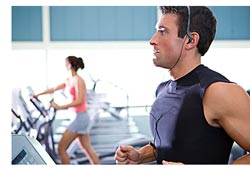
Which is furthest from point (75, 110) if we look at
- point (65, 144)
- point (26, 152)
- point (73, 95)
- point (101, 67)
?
point (26, 152)

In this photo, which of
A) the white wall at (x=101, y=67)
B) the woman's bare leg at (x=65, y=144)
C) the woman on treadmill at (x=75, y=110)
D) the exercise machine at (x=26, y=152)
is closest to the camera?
the exercise machine at (x=26, y=152)

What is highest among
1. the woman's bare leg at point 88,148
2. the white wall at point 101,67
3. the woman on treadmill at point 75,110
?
the white wall at point 101,67

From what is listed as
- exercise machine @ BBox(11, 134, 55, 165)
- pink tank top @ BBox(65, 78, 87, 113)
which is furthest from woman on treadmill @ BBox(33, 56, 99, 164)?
exercise machine @ BBox(11, 134, 55, 165)

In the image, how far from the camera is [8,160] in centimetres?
99

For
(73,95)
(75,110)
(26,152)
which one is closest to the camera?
(26,152)

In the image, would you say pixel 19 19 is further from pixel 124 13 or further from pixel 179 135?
pixel 179 135

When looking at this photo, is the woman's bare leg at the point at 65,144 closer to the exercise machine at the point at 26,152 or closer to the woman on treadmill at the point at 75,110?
the woman on treadmill at the point at 75,110

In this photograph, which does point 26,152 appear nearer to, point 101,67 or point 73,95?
point 73,95

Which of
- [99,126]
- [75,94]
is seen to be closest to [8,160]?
[75,94]

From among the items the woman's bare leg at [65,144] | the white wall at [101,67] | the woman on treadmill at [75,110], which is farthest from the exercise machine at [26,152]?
the woman's bare leg at [65,144]

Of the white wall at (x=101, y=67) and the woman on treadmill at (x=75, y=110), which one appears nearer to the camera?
the white wall at (x=101, y=67)

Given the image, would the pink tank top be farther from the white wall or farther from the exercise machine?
the exercise machine

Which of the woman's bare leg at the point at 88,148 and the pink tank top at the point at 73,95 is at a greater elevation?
the pink tank top at the point at 73,95

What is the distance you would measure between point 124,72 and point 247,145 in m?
1.70
